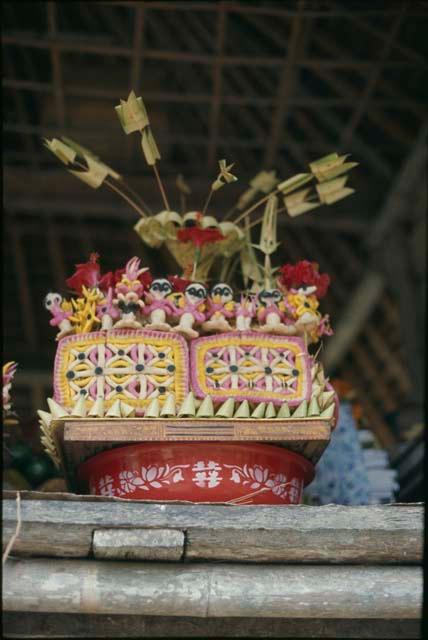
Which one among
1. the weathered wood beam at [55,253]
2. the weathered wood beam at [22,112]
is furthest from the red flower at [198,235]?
→ the weathered wood beam at [55,253]

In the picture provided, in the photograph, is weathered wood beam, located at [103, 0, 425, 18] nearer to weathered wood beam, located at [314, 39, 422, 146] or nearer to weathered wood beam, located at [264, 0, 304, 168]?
weathered wood beam, located at [264, 0, 304, 168]

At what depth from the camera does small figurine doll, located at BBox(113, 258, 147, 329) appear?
333 centimetres

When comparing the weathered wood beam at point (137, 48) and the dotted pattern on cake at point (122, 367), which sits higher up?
the weathered wood beam at point (137, 48)

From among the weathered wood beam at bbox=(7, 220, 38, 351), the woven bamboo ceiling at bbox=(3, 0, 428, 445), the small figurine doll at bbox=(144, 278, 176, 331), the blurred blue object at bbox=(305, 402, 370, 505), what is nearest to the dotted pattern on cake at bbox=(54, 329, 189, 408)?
the small figurine doll at bbox=(144, 278, 176, 331)

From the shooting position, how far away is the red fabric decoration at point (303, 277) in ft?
11.8

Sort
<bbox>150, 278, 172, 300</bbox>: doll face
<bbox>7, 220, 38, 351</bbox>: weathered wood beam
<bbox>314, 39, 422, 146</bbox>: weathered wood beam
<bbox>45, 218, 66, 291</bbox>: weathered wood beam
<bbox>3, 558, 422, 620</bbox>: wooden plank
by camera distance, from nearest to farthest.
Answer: <bbox>3, 558, 422, 620</bbox>: wooden plank < <bbox>150, 278, 172, 300</bbox>: doll face < <bbox>314, 39, 422, 146</bbox>: weathered wood beam < <bbox>45, 218, 66, 291</bbox>: weathered wood beam < <bbox>7, 220, 38, 351</bbox>: weathered wood beam

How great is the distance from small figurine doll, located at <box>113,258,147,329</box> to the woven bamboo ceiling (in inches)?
132

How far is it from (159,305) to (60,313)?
33 centimetres

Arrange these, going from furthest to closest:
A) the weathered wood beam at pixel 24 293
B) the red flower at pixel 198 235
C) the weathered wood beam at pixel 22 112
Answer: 1. the weathered wood beam at pixel 24 293
2. the weathered wood beam at pixel 22 112
3. the red flower at pixel 198 235

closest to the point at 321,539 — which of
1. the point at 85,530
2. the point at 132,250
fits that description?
the point at 85,530

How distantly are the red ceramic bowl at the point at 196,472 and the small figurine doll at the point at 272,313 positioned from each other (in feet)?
1.28

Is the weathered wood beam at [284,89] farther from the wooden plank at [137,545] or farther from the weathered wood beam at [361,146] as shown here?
the wooden plank at [137,545]

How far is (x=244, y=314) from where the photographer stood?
3447 mm

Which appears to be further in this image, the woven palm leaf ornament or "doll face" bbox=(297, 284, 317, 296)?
the woven palm leaf ornament
